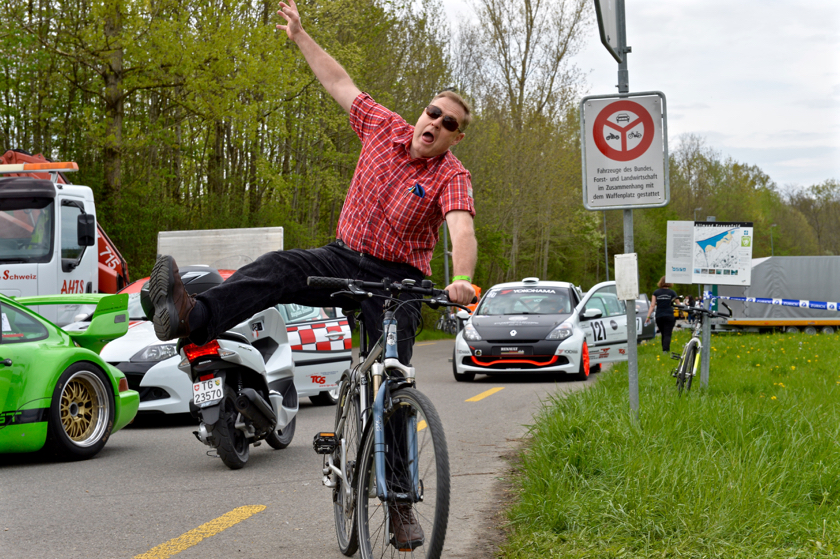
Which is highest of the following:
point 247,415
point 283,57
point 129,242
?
point 283,57

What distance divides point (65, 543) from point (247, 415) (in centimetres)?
205

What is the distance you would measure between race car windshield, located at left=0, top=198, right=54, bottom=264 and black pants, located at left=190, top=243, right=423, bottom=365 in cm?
1128

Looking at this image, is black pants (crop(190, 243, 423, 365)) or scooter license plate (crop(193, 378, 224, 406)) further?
scooter license plate (crop(193, 378, 224, 406))

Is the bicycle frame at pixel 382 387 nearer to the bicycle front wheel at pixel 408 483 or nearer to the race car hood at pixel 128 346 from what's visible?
the bicycle front wheel at pixel 408 483

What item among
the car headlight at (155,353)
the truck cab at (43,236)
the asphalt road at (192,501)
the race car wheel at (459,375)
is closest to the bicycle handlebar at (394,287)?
the asphalt road at (192,501)

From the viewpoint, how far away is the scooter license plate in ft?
20.6

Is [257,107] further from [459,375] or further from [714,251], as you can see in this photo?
[714,251]

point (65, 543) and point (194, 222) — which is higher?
point (194, 222)

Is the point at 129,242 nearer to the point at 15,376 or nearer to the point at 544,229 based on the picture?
the point at 15,376

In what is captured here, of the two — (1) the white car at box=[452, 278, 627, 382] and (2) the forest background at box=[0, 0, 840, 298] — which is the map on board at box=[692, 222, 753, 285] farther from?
(2) the forest background at box=[0, 0, 840, 298]

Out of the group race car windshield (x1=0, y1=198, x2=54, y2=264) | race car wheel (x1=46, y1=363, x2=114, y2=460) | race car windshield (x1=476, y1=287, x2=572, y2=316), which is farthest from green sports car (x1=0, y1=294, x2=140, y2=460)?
race car windshield (x1=476, y1=287, x2=572, y2=316)

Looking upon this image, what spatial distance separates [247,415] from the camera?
6484 mm

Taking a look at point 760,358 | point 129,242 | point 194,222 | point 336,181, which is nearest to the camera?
point 760,358

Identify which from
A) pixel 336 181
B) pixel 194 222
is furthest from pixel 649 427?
pixel 336 181
